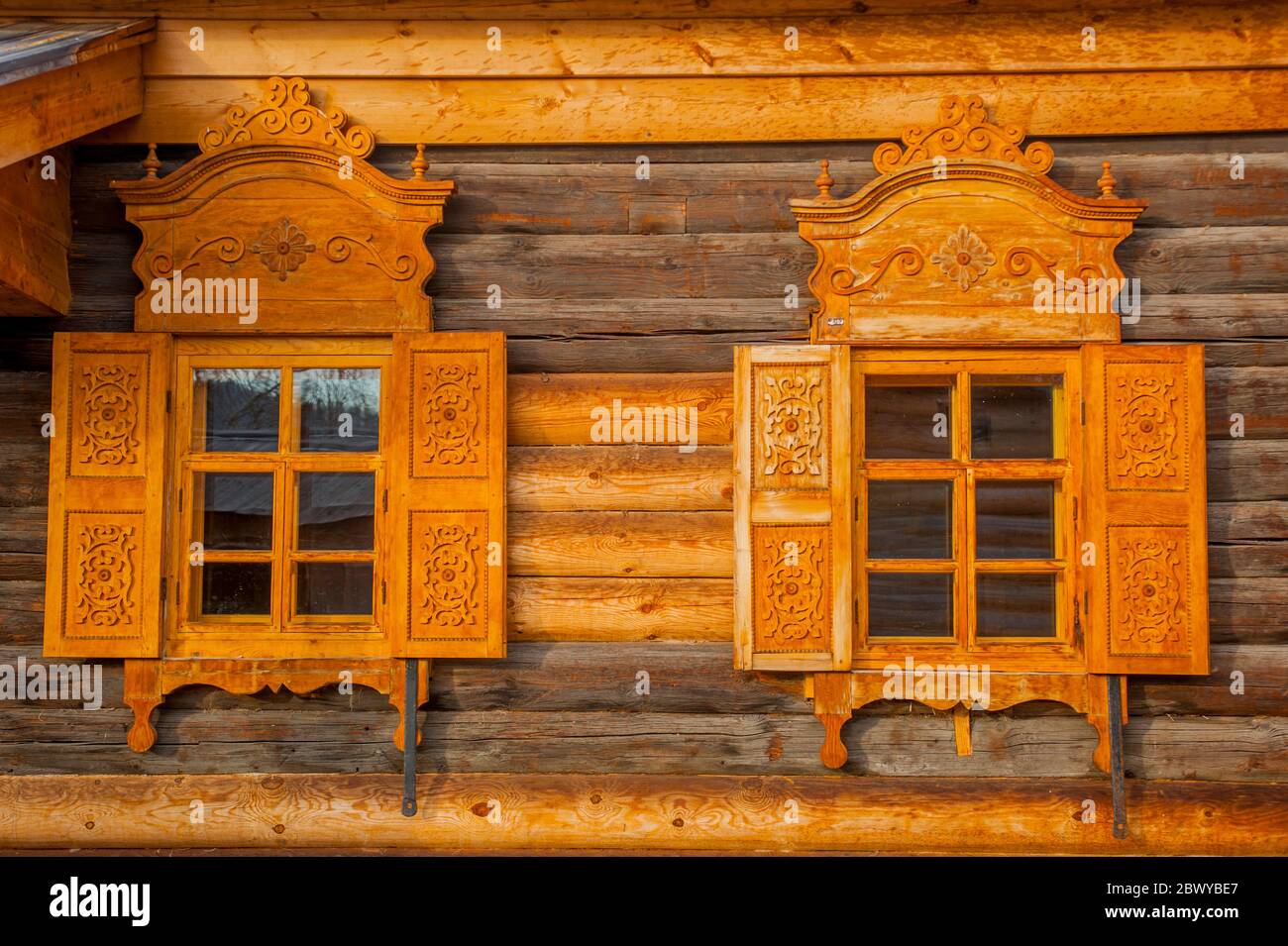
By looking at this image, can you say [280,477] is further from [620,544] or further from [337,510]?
[620,544]

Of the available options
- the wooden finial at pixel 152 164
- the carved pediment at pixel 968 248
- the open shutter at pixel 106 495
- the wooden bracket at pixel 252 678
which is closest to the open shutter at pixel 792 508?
the carved pediment at pixel 968 248

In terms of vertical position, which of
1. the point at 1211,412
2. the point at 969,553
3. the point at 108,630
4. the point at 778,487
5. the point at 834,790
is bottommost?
the point at 834,790

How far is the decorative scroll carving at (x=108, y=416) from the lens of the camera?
12.8 feet

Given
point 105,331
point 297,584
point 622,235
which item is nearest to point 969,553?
point 622,235

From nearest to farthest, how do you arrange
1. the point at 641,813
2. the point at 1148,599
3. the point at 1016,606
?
the point at 1148,599, the point at 641,813, the point at 1016,606

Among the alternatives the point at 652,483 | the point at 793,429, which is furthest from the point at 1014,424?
the point at 652,483

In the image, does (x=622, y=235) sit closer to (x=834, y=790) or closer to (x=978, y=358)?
A: (x=978, y=358)

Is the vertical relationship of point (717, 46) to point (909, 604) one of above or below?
above

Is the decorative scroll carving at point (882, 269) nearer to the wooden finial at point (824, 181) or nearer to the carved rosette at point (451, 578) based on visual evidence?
the wooden finial at point (824, 181)

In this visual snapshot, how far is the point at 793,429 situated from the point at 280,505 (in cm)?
204

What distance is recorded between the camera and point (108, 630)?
3887 mm

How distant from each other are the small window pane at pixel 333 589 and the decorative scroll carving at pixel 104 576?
2.12 ft

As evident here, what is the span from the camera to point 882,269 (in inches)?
156

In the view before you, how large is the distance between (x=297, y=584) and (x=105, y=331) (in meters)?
1.27
